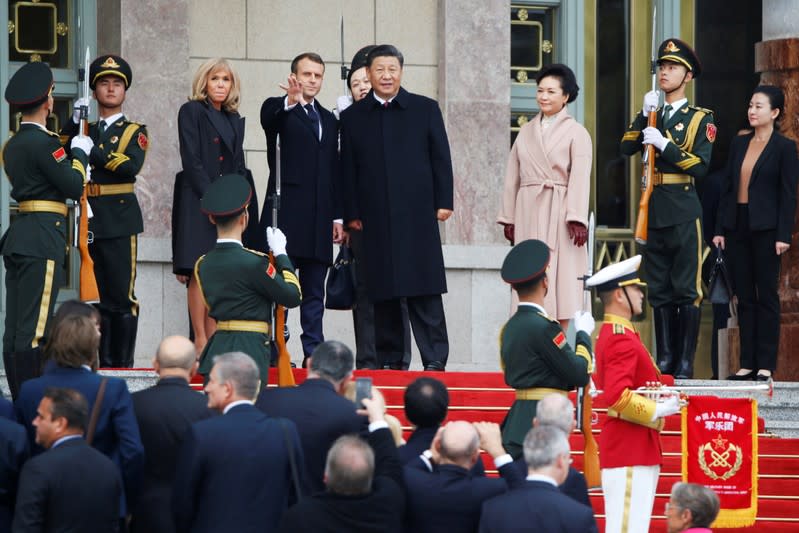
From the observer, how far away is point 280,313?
10805 mm

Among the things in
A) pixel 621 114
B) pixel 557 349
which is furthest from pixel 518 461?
pixel 621 114

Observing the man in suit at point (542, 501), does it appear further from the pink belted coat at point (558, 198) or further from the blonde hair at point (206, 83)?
the blonde hair at point (206, 83)

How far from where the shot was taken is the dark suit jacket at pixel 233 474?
7.66 m

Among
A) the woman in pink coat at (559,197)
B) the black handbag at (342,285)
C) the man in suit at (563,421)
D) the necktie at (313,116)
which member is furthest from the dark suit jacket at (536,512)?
the necktie at (313,116)

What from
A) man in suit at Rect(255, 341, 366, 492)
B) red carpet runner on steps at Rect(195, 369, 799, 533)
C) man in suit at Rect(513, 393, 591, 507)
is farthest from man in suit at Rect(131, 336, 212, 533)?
red carpet runner on steps at Rect(195, 369, 799, 533)

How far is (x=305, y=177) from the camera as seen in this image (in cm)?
1221

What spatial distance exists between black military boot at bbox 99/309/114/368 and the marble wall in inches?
64.0

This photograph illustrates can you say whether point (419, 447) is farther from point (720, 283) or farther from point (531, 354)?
point (720, 283)

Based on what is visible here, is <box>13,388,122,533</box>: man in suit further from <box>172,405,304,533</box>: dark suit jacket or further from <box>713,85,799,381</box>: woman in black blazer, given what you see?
<box>713,85,799,381</box>: woman in black blazer

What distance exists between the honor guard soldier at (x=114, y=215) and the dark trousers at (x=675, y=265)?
329cm

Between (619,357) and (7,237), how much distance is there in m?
3.57

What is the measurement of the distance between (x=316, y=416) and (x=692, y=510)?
1.67 meters

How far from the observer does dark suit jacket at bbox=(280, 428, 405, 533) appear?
7.39m

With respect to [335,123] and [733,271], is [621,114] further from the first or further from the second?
[335,123]
